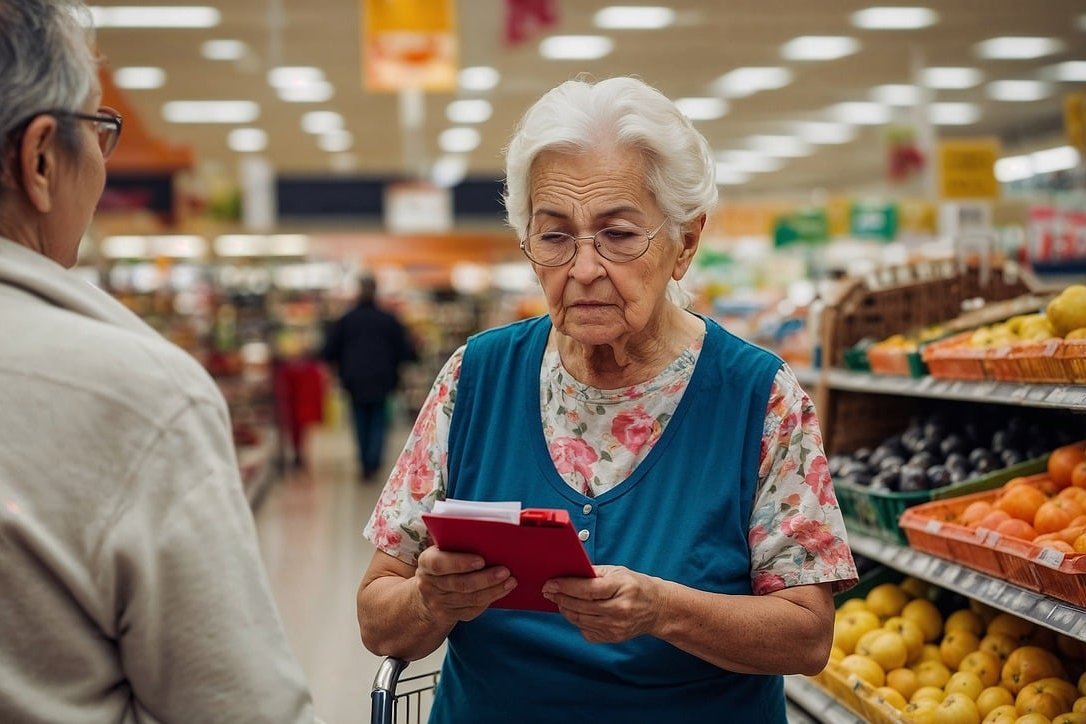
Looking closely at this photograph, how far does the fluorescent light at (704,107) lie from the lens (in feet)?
57.6

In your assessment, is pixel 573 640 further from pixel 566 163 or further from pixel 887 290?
pixel 887 290

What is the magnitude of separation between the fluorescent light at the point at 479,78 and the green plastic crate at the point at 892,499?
40.5 feet

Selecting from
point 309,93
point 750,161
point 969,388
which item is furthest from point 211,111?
point 969,388

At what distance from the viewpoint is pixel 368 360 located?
→ 1146cm

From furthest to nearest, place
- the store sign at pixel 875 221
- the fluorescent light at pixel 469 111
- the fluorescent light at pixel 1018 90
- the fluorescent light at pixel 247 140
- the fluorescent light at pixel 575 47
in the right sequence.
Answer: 1. the fluorescent light at pixel 247 140
2. the fluorescent light at pixel 469 111
3. the fluorescent light at pixel 1018 90
4. the store sign at pixel 875 221
5. the fluorescent light at pixel 575 47

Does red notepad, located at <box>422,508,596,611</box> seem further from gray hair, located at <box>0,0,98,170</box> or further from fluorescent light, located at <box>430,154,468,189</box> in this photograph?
fluorescent light, located at <box>430,154,468,189</box>

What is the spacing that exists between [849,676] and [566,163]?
1621mm

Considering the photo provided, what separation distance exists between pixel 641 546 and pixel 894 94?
16.6m

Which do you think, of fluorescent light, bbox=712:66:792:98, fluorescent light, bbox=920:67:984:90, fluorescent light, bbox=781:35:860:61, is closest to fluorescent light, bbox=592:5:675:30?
fluorescent light, bbox=781:35:860:61

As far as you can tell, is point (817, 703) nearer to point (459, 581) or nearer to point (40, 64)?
point (459, 581)

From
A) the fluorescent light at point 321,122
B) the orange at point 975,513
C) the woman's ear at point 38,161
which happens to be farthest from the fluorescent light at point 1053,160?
the woman's ear at point 38,161

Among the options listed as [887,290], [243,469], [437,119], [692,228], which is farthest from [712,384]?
[437,119]

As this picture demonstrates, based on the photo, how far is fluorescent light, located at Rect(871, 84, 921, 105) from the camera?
54.9 ft

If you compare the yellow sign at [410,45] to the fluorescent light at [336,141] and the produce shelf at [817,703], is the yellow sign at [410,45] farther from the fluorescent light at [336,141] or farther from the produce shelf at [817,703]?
the fluorescent light at [336,141]
